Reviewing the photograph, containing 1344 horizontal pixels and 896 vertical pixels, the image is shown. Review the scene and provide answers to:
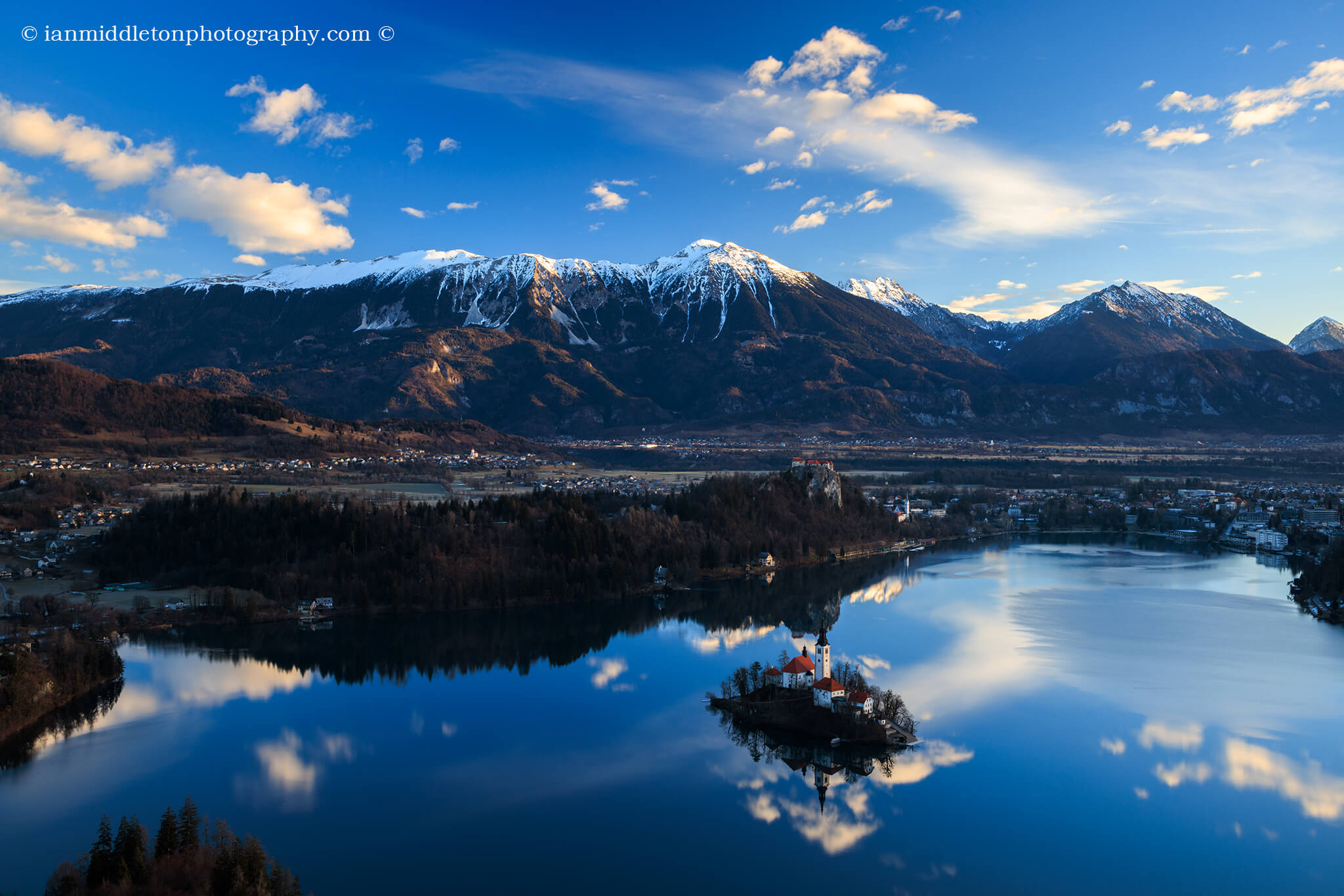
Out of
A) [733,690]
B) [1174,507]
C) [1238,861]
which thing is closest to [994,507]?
[1174,507]

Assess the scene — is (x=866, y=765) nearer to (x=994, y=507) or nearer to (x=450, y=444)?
(x=994, y=507)

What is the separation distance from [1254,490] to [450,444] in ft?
253

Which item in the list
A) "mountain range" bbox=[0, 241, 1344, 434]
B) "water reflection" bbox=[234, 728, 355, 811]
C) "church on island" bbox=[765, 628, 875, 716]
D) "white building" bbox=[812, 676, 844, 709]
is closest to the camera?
"water reflection" bbox=[234, 728, 355, 811]

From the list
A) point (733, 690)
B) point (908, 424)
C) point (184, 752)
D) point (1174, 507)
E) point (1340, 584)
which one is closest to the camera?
point (184, 752)

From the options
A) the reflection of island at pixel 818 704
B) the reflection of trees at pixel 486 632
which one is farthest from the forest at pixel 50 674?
the reflection of island at pixel 818 704

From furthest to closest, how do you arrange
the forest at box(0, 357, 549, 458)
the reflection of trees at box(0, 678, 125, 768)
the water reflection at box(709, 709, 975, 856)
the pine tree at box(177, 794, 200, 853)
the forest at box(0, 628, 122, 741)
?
the forest at box(0, 357, 549, 458) < the forest at box(0, 628, 122, 741) < the reflection of trees at box(0, 678, 125, 768) < the water reflection at box(709, 709, 975, 856) < the pine tree at box(177, 794, 200, 853)

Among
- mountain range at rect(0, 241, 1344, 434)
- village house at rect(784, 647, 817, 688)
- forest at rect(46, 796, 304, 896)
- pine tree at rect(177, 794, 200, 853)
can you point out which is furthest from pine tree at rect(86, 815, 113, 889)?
mountain range at rect(0, 241, 1344, 434)

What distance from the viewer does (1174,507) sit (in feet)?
221

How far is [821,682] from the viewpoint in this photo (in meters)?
24.6

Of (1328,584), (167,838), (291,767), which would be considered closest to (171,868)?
(167,838)

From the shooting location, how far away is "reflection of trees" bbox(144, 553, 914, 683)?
30.8 meters

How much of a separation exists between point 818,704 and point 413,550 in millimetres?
22116

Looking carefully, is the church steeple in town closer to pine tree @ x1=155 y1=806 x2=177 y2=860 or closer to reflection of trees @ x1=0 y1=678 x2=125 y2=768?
pine tree @ x1=155 y1=806 x2=177 y2=860

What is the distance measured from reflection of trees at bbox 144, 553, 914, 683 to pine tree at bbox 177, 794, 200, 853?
12241mm
